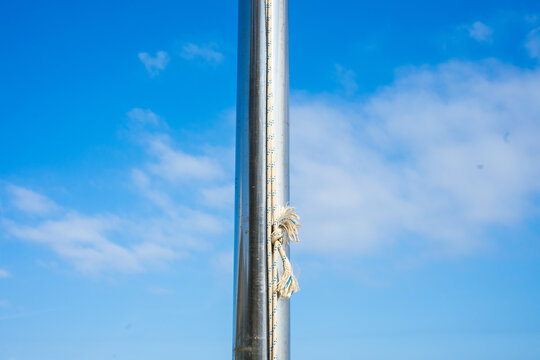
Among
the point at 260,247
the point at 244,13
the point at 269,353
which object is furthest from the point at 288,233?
the point at 244,13

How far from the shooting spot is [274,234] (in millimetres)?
2682

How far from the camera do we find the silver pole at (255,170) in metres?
2.58

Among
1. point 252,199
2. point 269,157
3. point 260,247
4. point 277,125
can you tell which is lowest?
point 260,247

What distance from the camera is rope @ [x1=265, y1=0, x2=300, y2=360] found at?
2602 mm

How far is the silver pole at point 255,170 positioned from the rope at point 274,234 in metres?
0.02

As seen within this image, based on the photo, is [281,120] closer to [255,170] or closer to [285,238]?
[255,170]

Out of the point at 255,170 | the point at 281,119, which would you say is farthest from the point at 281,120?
the point at 255,170

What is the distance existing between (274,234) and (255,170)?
0.29m

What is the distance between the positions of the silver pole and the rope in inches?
0.9

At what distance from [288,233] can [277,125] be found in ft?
1.64

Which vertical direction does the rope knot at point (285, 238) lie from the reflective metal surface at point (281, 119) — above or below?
below

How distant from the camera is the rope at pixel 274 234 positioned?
102 inches

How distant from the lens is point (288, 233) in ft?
8.93

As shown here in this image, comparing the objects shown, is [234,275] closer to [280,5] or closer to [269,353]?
[269,353]
